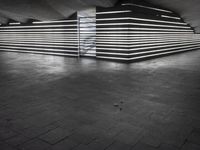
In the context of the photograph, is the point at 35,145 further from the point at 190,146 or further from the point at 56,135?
the point at 190,146

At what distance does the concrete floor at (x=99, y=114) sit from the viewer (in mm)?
2881

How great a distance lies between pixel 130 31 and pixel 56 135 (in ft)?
26.8

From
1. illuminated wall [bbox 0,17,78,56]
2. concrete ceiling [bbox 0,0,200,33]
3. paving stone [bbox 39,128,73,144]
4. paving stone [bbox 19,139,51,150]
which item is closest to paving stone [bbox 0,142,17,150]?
paving stone [bbox 19,139,51,150]

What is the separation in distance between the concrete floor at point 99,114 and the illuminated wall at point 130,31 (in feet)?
13.7

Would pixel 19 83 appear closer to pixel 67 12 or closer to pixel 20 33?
pixel 67 12

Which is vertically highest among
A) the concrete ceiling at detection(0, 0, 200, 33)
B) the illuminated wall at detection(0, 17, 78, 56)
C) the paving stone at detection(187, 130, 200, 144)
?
the concrete ceiling at detection(0, 0, 200, 33)

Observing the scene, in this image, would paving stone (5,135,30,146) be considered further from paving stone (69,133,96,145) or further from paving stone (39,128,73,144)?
paving stone (69,133,96,145)

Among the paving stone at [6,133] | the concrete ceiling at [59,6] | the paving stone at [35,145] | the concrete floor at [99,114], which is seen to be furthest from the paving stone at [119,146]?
the concrete ceiling at [59,6]

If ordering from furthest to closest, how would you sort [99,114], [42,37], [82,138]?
[42,37] → [99,114] → [82,138]

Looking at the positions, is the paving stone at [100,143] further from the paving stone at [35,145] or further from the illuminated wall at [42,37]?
the illuminated wall at [42,37]

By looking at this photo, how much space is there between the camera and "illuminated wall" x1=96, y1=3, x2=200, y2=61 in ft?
33.2

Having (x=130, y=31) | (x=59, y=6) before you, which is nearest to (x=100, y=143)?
(x=130, y=31)

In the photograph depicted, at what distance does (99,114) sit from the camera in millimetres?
3898

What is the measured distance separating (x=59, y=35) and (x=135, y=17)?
582 cm
